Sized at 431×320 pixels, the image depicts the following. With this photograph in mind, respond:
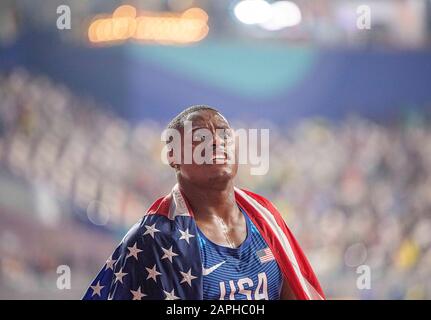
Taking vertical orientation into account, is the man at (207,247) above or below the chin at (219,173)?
below

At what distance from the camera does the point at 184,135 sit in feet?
7.84

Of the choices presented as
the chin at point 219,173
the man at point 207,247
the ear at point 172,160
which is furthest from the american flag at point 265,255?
the ear at point 172,160

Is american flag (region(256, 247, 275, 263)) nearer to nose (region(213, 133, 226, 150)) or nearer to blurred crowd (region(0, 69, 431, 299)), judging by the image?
nose (region(213, 133, 226, 150))

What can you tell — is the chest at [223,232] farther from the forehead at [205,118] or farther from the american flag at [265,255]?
the forehead at [205,118]

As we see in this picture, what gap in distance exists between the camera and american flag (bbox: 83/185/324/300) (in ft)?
7.20

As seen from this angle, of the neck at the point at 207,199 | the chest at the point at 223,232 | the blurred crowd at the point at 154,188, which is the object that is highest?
the blurred crowd at the point at 154,188

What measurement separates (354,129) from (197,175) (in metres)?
5.10

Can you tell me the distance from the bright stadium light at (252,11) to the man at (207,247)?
460cm

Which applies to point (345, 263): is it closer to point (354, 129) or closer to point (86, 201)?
point (354, 129)

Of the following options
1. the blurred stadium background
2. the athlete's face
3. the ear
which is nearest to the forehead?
the athlete's face

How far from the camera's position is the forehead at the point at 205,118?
2389mm

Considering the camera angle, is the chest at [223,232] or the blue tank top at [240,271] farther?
the chest at [223,232]

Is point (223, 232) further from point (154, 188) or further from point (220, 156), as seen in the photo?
point (154, 188)

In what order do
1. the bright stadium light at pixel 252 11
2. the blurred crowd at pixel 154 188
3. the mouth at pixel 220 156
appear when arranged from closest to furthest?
the mouth at pixel 220 156, the blurred crowd at pixel 154 188, the bright stadium light at pixel 252 11
